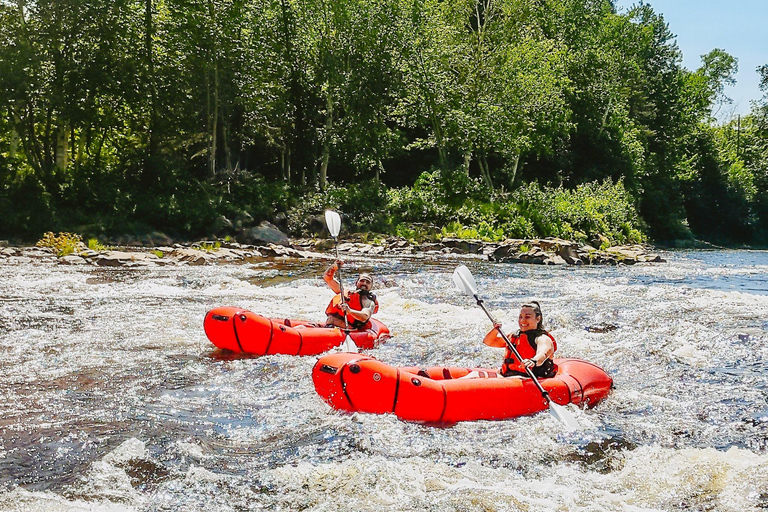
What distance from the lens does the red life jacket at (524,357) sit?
5.49 meters

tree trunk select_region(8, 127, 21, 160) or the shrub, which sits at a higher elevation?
tree trunk select_region(8, 127, 21, 160)

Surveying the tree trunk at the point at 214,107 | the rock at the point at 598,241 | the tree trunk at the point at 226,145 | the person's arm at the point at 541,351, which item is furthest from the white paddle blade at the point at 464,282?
the rock at the point at 598,241

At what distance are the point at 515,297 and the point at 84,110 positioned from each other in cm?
1354

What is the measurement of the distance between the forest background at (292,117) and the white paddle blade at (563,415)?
14.7 meters

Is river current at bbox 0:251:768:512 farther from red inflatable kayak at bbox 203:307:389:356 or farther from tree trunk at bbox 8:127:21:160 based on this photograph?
tree trunk at bbox 8:127:21:160

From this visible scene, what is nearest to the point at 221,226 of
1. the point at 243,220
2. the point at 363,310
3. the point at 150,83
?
the point at 243,220

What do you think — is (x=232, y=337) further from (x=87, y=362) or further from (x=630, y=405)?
(x=630, y=405)

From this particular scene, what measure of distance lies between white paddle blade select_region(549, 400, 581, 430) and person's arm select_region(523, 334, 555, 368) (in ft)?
1.20

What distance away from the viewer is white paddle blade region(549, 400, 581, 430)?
4863 millimetres

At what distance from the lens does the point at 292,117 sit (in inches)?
871

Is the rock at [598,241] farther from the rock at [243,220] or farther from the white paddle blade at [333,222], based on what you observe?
the white paddle blade at [333,222]

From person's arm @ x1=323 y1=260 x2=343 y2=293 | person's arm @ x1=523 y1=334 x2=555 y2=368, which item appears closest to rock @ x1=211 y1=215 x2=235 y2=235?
person's arm @ x1=323 y1=260 x2=343 y2=293

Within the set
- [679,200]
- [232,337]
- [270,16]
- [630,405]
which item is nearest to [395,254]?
[270,16]

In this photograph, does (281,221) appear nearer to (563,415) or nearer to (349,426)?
(349,426)
